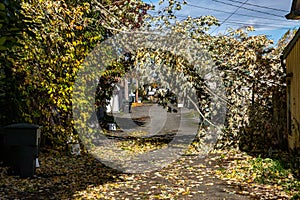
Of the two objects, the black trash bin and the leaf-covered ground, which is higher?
the black trash bin

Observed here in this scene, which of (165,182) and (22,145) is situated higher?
(22,145)

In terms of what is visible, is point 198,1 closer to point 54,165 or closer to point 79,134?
point 79,134

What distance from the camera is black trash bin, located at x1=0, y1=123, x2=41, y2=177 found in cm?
680

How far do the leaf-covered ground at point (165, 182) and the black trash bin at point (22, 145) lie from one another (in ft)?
0.59

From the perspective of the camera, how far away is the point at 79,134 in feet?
29.5

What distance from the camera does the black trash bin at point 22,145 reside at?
6.80m

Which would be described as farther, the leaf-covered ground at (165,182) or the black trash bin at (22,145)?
the black trash bin at (22,145)

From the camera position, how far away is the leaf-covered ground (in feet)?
18.9

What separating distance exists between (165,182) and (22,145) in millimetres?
2632

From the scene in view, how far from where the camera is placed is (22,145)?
6.79 m

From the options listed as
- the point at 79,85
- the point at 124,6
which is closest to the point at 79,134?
the point at 79,85

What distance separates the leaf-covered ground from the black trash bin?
18 cm

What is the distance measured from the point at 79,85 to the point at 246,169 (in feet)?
13.8

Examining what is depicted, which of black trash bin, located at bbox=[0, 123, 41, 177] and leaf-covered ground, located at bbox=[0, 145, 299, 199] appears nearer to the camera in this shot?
leaf-covered ground, located at bbox=[0, 145, 299, 199]
